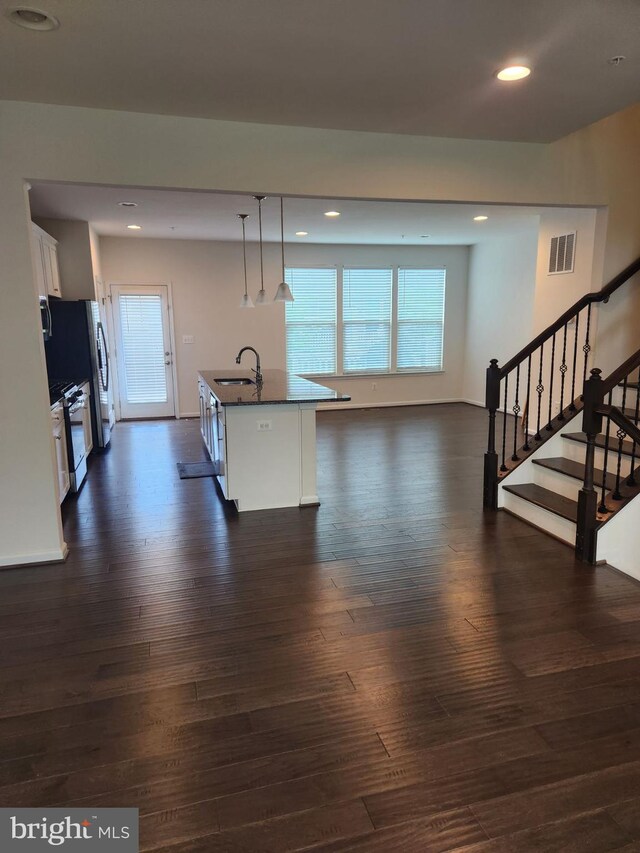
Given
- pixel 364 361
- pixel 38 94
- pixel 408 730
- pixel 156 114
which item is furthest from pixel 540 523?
pixel 364 361

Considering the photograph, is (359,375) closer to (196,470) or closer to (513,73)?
(196,470)

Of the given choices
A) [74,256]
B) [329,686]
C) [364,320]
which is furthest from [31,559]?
[364,320]

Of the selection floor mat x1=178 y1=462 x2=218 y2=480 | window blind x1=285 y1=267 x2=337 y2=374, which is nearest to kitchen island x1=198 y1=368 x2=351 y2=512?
floor mat x1=178 y1=462 x2=218 y2=480

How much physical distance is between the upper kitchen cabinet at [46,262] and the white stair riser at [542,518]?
176 inches

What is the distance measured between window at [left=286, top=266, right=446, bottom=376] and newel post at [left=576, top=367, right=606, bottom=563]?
630cm

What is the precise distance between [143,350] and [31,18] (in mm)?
6498

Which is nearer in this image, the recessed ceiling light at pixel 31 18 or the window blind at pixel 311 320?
the recessed ceiling light at pixel 31 18

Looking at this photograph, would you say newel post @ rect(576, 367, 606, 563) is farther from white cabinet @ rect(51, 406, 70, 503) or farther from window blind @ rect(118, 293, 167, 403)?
window blind @ rect(118, 293, 167, 403)

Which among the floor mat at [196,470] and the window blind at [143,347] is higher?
the window blind at [143,347]

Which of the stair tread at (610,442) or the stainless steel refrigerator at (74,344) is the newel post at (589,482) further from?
the stainless steel refrigerator at (74,344)

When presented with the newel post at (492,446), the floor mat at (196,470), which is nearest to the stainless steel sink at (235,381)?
the floor mat at (196,470)

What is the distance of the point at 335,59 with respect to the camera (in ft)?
8.43

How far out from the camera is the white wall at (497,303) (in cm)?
798

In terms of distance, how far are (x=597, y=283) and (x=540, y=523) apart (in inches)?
77.5
